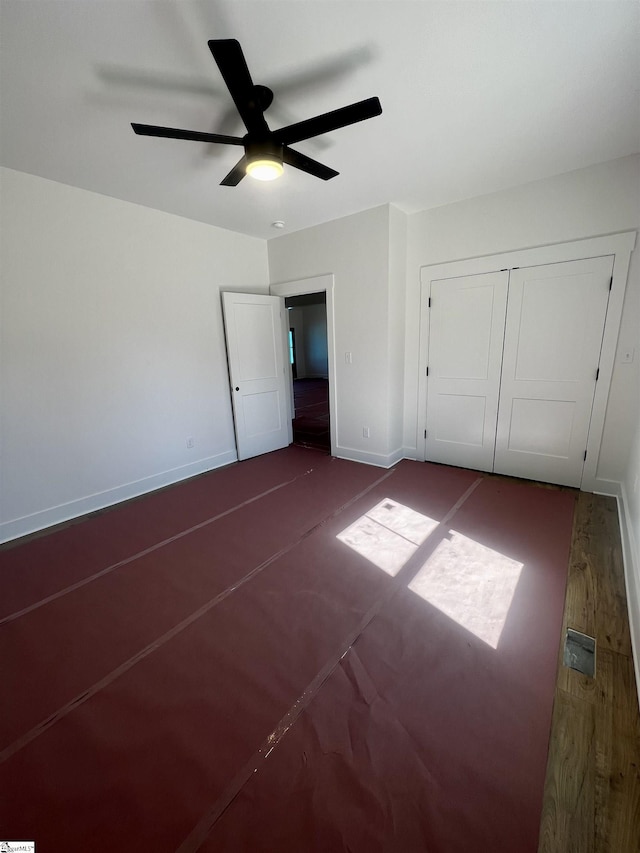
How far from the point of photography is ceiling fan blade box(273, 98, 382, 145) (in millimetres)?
1551

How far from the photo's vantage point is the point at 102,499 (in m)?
3.27

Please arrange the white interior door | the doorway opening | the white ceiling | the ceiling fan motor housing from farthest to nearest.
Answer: the doorway opening → the white interior door → the ceiling fan motor housing → the white ceiling

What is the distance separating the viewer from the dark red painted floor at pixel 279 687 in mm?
1102

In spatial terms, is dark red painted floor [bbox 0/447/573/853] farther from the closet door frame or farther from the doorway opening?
the doorway opening

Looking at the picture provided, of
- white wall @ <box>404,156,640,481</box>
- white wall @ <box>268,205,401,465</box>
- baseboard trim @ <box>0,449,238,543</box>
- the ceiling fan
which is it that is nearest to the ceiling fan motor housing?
the ceiling fan

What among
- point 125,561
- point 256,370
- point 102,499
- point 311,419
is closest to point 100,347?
point 102,499

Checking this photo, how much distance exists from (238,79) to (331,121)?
45 cm

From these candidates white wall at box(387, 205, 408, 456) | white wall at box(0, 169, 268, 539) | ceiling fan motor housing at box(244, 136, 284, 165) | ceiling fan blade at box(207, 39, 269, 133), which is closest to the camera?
ceiling fan blade at box(207, 39, 269, 133)

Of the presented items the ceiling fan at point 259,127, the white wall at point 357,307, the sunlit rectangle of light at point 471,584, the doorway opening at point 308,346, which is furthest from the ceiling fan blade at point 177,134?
the doorway opening at point 308,346

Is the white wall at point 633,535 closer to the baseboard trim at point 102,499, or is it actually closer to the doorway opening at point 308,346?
the baseboard trim at point 102,499

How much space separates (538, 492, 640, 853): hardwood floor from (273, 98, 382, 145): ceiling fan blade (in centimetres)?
269

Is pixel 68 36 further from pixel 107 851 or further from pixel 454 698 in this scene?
pixel 454 698

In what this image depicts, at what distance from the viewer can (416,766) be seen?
1.22m

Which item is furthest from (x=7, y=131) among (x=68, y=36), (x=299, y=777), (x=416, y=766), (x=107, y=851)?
(x=416, y=766)
